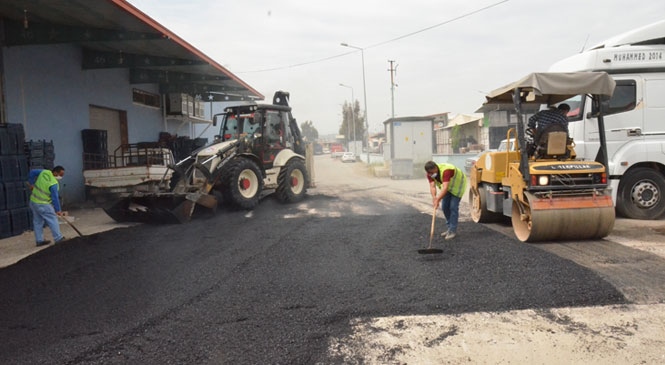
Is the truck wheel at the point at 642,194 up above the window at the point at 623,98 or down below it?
below

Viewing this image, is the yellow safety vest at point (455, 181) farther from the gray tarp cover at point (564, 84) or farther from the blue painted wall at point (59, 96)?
the blue painted wall at point (59, 96)

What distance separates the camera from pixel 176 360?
335cm

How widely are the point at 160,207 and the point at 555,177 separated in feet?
23.3

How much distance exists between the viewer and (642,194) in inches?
316

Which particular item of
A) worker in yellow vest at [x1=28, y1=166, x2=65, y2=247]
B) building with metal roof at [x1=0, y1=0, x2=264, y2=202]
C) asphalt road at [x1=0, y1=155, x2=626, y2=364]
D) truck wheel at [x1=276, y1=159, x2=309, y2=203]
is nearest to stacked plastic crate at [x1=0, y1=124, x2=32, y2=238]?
building with metal roof at [x1=0, y1=0, x2=264, y2=202]

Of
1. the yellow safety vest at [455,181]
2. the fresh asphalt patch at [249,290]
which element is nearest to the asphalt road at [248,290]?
the fresh asphalt patch at [249,290]

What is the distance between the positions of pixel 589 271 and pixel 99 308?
5.04m

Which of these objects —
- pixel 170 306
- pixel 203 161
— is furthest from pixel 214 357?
pixel 203 161

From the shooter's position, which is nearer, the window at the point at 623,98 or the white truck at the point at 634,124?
the white truck at the point at 634,124

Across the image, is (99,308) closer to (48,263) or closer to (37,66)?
(48,263)

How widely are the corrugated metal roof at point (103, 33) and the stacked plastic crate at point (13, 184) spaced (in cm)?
238

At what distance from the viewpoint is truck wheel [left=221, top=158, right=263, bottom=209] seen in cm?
1022

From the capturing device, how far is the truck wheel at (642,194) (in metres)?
8.01

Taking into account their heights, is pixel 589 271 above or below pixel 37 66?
below
